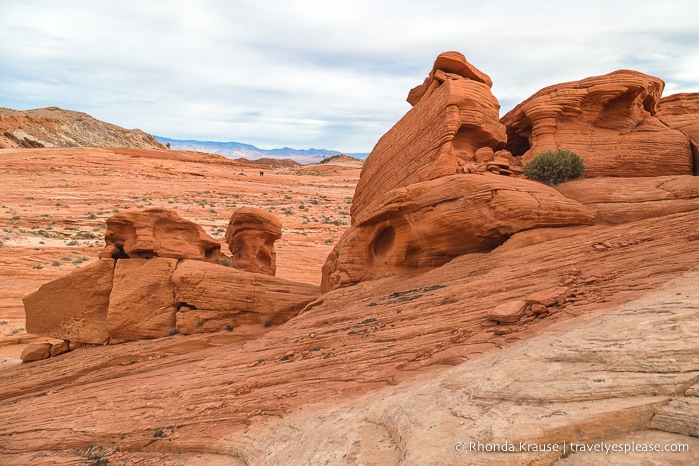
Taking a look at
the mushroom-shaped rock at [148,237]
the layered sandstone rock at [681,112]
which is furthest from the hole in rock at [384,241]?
the layered sandstone rock at [681,112]

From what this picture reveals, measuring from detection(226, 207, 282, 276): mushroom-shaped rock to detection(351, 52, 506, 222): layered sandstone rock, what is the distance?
5.32 m

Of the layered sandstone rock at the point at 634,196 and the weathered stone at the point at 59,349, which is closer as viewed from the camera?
the layered sandstone rock at the point at 634,196

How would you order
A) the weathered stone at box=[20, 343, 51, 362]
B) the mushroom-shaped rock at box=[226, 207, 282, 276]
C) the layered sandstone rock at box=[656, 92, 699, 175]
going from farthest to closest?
the mushroom-shaped rock at box=[226, 207, 282, 276], the layered sandstone rock at box=[656, 92, 699, 175], the weathered stone at box=[20, 343, 51, 362]

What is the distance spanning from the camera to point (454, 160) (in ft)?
44.9

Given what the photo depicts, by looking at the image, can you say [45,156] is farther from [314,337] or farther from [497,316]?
[497,316]

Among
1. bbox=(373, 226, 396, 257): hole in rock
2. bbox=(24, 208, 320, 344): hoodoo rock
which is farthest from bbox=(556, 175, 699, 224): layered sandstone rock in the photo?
bbox=(24, 208, 320, 344): hoodoo rock

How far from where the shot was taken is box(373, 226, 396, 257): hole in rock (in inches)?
549

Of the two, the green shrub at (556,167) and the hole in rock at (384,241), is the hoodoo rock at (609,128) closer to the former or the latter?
the green shrub at (556,167)

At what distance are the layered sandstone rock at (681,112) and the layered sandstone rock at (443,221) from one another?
24.6 ft

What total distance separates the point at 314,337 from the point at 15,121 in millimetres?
92868

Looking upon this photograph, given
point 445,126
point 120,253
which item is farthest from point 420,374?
point 120,253

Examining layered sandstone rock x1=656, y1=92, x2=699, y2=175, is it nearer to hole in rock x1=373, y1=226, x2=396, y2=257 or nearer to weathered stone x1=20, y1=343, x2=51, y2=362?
hole in rock x1=373, y1=226, x2=396, y2=257

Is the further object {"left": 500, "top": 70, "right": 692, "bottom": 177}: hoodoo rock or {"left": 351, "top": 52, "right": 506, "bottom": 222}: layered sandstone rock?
{"left": 500, "top": 70, "right": 692, "bottom": 177}: hoodoo rock

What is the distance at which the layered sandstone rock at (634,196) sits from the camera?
10672 mm
